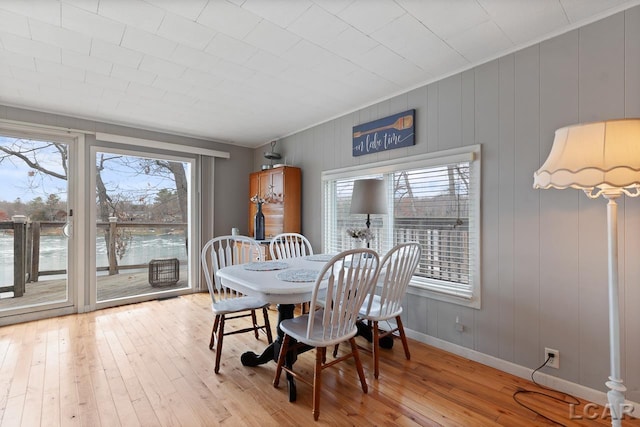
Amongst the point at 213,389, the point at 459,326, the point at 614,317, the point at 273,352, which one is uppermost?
the point at 614,317

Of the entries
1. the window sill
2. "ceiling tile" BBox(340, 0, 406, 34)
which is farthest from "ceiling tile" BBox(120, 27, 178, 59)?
the window sill

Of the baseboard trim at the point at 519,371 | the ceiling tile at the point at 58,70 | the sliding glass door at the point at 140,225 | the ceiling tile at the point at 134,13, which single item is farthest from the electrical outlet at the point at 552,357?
the sliding glass door at the point at 140,225

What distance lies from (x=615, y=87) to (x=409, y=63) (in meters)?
1.30

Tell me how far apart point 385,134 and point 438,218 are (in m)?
1.01

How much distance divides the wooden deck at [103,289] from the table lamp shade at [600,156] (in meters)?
4.64

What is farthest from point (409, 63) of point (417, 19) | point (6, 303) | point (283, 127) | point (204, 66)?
point (6, 303)

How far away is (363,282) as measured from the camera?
1.79 meters

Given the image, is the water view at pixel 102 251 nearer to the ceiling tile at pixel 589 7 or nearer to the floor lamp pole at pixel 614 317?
the floor lamp pole at pixel 614 317

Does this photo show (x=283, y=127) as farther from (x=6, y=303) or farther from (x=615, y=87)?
(x=6, y=303)

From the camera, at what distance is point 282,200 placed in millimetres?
3990

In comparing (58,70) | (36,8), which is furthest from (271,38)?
(58,70)

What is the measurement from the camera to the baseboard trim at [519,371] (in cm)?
180

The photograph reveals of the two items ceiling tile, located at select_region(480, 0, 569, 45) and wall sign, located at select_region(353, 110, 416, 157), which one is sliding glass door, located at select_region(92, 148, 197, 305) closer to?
wall sign, located at select_region(353, 110, 416, 157)

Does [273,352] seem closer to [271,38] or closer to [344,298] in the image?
[344,298]
